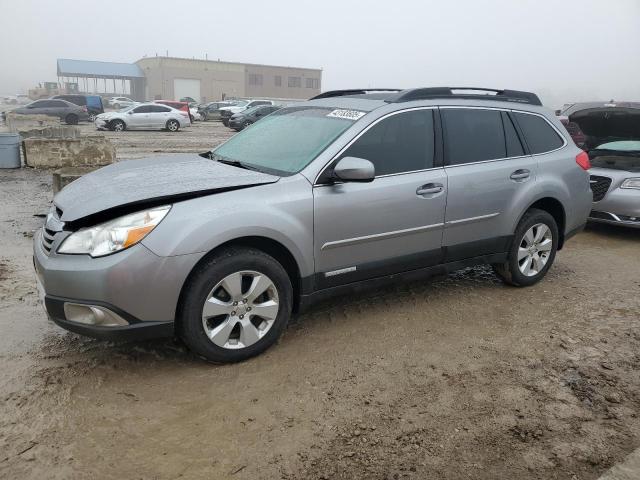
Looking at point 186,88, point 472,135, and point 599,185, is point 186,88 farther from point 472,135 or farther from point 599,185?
point 472,135

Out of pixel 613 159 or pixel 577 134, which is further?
pixel 577 134

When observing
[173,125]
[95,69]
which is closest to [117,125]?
[173,125]

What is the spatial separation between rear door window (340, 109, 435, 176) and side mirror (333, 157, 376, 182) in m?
0.21

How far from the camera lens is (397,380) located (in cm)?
331

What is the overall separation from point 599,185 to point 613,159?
37.0 inches

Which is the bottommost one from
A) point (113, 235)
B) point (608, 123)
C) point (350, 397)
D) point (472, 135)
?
point (350, 397)

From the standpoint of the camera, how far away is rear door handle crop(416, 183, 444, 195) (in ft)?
13.2

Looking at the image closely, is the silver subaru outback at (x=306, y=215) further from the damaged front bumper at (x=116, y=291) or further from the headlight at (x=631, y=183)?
the headlight at (x=631, y=183)

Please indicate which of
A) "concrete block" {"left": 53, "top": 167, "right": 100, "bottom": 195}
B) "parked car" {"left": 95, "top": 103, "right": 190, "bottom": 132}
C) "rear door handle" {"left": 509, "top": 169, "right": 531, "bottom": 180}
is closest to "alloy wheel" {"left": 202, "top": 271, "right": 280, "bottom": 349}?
"rear door handle" {"left": 509, "top": 169, "right": 531, "bottom": 180}

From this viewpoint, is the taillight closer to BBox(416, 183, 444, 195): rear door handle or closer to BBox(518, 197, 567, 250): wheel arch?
BBox(518, 197, 567, 250): wheel arch

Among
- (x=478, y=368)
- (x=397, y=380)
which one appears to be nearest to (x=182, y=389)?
(x=397, y=380)

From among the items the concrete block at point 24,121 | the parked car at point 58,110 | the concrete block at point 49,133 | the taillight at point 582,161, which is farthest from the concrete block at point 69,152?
the parked car at point 58,110

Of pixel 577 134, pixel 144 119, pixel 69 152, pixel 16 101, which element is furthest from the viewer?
pixel 16 101

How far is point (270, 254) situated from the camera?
355cm
